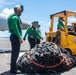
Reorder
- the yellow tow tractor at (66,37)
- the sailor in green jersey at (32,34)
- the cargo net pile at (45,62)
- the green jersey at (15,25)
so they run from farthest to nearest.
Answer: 1. the sailor in green jersey at (32,34)
2. the yellow tow tractor at (66,37)
3. the cargo net pile at (45,62)
4. the green jersey at (15,25)

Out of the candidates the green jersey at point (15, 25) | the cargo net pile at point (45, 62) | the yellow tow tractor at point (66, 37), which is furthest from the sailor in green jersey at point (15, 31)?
the yellow tow tractor at point (66, 37)

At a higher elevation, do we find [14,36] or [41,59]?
[14,36]

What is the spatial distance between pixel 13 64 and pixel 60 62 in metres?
1.43

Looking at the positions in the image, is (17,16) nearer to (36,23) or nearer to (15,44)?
(15,44)

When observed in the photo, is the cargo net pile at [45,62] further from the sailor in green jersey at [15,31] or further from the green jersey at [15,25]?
the green jersey at [15,25]

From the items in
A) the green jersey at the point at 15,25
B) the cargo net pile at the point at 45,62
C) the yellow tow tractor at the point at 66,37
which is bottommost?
the cargo net pile at the point at 45,62

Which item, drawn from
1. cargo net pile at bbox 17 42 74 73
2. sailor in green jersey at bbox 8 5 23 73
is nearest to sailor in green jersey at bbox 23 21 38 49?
cargo net pile at bbox 17 42 74 73

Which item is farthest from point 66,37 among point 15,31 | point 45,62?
point 15,31

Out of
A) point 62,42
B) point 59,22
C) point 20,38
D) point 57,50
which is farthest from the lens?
point 59,22

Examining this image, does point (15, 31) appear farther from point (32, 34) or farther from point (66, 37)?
point (32, 34)

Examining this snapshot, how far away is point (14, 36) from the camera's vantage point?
8070 mm

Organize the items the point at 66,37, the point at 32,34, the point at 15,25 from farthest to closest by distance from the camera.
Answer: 1. the point at 32,34
2. the point at 66,37
3. the point at 15,25

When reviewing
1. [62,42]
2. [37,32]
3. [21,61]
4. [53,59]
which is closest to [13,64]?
[21,61]

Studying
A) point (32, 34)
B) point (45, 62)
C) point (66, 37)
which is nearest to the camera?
point (45, 62)
